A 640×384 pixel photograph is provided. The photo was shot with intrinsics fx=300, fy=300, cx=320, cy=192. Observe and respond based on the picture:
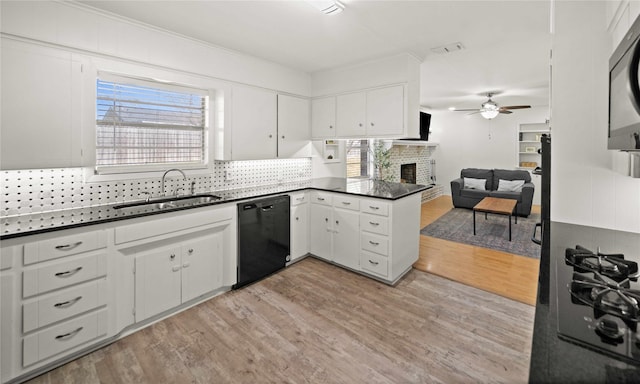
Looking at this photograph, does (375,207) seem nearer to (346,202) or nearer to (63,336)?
(346,202)

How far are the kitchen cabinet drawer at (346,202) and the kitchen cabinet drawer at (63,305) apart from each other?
2252mm

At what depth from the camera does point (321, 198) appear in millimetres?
3639

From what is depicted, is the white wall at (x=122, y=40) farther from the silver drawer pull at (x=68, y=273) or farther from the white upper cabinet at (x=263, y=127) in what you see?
the silver drawer pull at (x=68, y=273)

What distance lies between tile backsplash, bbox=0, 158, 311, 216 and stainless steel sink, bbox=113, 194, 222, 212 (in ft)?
0.35

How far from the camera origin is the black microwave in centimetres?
82

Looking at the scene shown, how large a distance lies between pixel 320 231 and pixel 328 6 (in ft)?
7.79

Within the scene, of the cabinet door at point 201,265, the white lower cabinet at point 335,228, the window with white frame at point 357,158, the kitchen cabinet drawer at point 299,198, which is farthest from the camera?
the window with white frame at point 357,158

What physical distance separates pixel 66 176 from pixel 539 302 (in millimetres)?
3015

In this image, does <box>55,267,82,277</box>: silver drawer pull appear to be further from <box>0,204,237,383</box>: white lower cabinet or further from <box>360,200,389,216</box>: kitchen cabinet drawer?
<box>360,200,389,216</box>: kitchen cabinet drawer

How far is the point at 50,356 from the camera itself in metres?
1.89

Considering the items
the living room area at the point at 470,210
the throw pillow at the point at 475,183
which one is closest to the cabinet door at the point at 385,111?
the living room area at the point at 470,210

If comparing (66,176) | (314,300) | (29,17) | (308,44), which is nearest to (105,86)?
(29,17)

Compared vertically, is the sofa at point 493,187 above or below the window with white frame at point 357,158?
below

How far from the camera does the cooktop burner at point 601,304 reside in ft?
2.31
